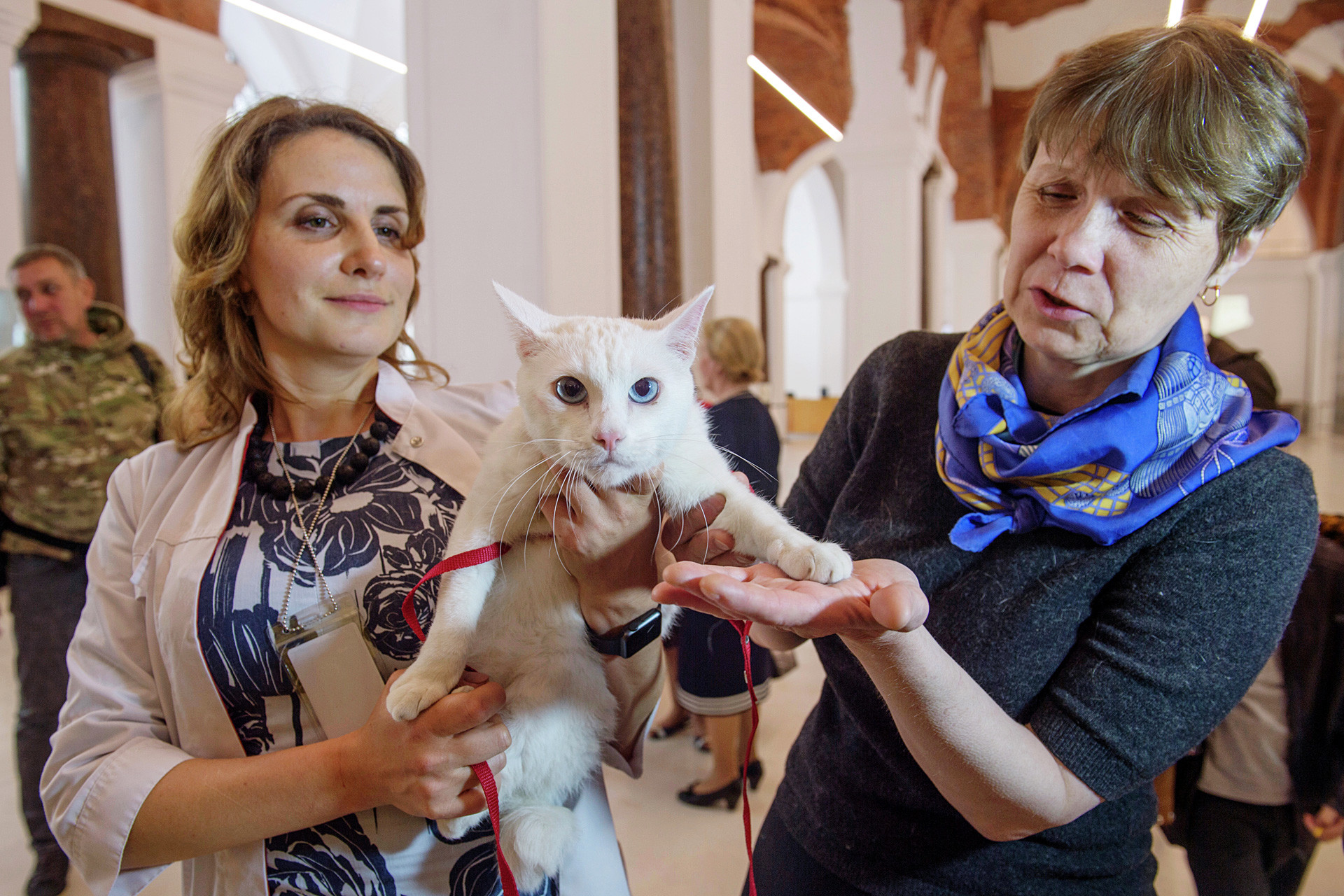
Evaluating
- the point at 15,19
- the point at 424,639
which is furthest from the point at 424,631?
the point at 15,19

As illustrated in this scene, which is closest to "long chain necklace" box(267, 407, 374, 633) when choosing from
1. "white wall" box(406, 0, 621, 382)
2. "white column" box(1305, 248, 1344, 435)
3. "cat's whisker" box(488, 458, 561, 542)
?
"cat's whisker" box(488, 458, 561, 542)

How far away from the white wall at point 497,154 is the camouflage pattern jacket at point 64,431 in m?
1.18

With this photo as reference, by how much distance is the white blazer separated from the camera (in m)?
0.88

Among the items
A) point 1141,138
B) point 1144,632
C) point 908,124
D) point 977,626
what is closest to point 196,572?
point 977,626

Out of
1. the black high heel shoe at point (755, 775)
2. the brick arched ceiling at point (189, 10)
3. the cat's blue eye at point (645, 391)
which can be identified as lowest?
the black high heel shoe at point (755, 775)

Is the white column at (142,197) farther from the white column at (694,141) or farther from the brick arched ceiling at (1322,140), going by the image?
the brick arched ceiling at (1322,140)

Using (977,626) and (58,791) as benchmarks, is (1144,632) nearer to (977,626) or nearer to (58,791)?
(977,626)

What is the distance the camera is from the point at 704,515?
0.94 meters

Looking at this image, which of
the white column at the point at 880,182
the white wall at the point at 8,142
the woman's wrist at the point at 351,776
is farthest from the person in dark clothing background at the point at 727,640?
the white wall at the point at 8,142

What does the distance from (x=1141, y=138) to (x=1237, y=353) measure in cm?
179

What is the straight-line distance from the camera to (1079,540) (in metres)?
0.93

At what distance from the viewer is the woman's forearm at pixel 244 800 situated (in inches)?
33.4

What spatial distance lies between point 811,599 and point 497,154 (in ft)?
6.17

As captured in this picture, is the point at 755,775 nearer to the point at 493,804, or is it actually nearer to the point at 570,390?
the point at 493,804
